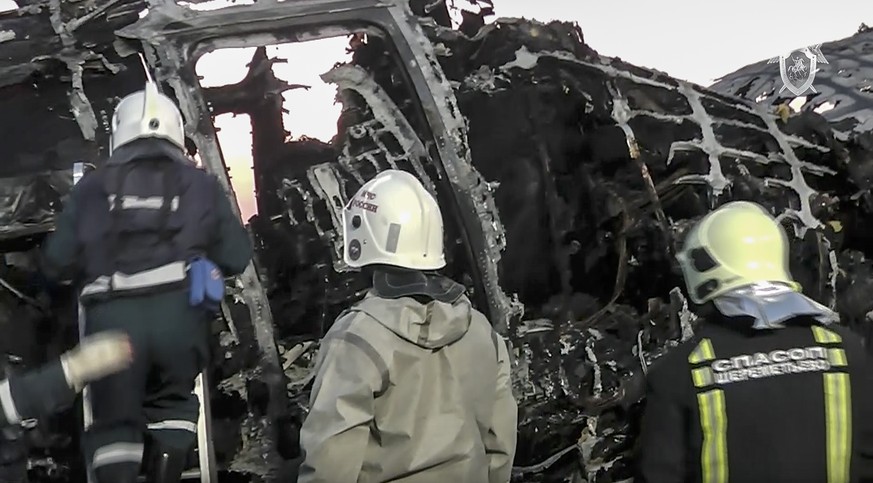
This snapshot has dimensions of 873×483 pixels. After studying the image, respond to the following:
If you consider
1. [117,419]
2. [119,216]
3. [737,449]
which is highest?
[119,216]

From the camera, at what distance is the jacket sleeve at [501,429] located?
2.50 meters

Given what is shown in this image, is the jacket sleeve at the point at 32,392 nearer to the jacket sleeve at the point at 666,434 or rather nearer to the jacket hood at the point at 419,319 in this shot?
the jacket hood at the point at 419,319

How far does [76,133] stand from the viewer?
2.91 m

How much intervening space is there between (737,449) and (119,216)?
1.68 meters

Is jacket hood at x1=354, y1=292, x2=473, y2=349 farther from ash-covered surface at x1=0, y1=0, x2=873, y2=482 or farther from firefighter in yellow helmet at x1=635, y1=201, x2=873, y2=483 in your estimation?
ash-covered surface at x1=0, y1=0, x2=873, y2=482

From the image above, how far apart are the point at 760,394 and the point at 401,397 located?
32.0 inches

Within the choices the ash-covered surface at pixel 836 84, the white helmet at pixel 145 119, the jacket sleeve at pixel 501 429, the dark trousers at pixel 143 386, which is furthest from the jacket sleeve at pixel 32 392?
the ash-covered surface at pixel 836 84

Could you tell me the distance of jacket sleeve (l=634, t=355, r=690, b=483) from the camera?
7.06 ft

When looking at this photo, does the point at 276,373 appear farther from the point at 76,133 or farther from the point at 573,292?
the point at 573,292

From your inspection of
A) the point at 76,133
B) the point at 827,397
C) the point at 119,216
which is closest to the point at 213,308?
the point at 119,216

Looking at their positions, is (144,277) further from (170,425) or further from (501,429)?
(501,429)

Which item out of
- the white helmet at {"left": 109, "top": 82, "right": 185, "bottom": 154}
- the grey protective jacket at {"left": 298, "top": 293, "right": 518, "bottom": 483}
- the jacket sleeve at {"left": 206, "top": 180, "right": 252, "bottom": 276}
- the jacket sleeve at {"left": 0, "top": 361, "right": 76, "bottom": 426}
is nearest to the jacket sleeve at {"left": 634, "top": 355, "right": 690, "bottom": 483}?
the grey protective jacket at {"left": 298, "top": 293, "right": 518, "bottom": 483}

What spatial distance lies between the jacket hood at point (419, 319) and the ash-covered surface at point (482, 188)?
81cm

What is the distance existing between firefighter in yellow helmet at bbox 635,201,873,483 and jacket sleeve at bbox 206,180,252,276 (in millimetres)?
1224
